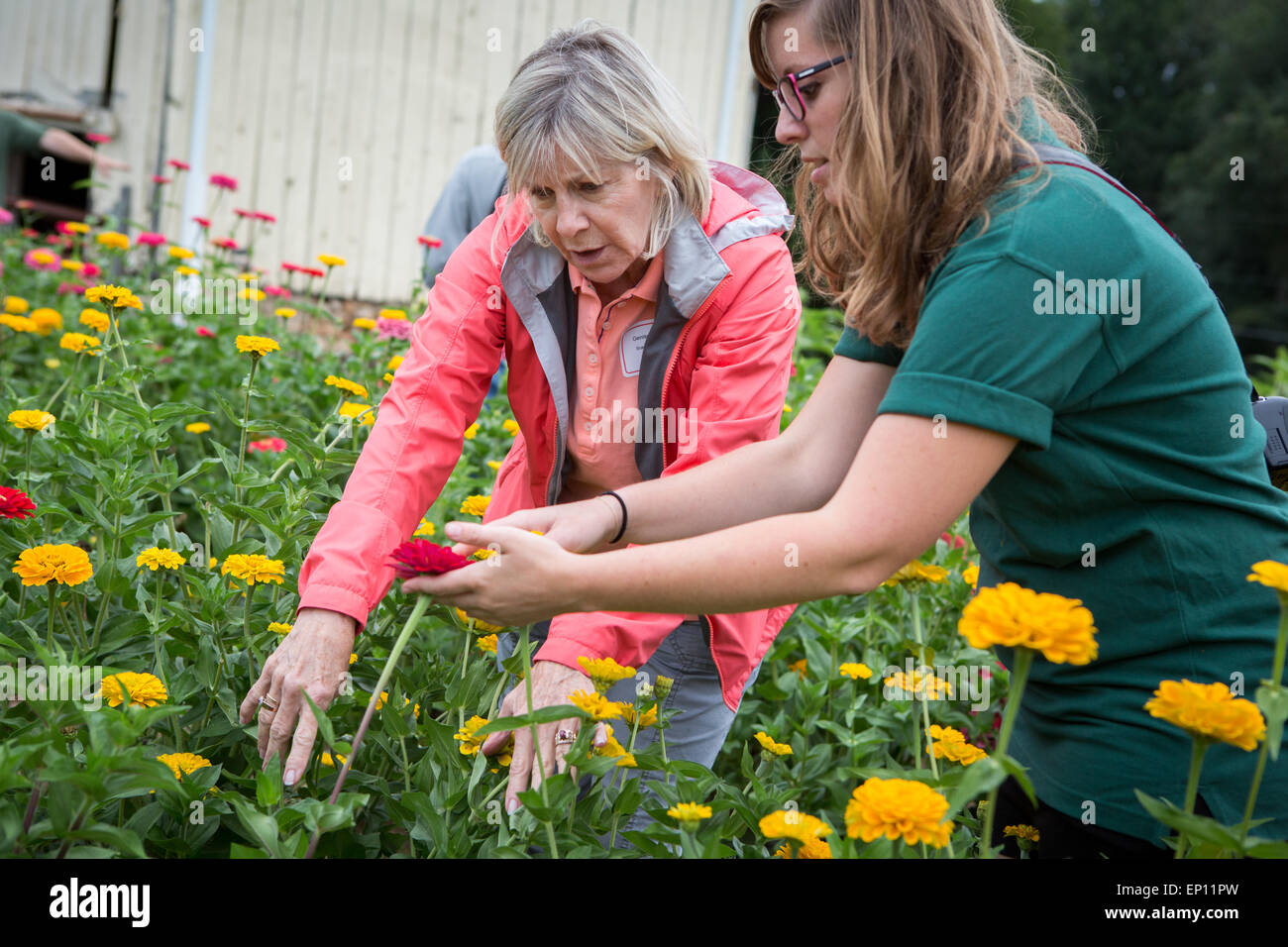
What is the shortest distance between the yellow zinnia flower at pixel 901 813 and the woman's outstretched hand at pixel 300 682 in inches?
28.3

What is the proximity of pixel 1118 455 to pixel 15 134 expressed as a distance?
18.3ft

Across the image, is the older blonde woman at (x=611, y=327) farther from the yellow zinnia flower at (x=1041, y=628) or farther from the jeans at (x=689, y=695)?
the yellow zinnia flower at (x=1041, y=628)

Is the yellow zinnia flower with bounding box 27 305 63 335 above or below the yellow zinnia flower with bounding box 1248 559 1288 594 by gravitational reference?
above

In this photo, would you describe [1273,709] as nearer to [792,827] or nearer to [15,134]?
[792,827]

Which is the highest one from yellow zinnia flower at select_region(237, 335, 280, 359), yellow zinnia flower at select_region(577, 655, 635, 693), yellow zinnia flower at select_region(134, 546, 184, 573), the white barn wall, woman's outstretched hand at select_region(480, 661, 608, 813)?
the white barn wall

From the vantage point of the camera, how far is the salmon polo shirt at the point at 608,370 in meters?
1.92

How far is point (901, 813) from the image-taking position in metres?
1.01

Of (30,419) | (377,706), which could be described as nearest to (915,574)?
(377,706)

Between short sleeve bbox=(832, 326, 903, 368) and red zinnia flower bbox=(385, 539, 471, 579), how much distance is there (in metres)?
0.61

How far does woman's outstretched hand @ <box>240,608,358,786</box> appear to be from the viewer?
1.43 m

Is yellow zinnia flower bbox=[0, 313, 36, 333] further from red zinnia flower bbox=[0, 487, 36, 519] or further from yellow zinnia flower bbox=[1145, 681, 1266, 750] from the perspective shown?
yellow zinnia flower bbox=[1145, 681, 1266, 750]

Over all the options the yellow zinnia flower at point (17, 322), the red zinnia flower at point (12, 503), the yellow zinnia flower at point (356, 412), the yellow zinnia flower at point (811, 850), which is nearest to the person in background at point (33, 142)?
the yellow zinnia flower at point (17, 322)

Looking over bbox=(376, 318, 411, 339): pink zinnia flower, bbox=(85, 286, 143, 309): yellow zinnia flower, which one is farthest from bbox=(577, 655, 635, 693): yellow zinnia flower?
bbox=(376, 318, 411, 339): pink zinnia flower
